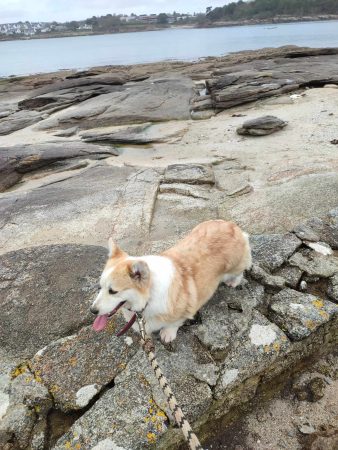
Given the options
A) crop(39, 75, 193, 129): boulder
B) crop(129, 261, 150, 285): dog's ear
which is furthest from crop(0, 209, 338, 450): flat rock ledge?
crop(39, 75, 193, 129): boulder

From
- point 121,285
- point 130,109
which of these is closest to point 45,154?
point 130,109

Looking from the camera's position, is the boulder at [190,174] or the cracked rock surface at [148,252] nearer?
the cracked rock surface at [148,252]

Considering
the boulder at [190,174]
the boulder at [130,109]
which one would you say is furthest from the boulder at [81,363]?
the boulder at [130,109]

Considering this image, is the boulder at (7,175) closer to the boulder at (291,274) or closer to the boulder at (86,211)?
the boulder at (86,211)

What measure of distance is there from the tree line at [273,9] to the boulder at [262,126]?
122 m

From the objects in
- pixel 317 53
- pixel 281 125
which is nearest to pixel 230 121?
pixel 281 125

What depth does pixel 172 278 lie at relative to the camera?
3.91 m

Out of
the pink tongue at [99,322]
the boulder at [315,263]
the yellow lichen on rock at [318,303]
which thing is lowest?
the yellow lichen on rock at [318,303]

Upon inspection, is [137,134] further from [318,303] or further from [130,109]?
[318,303]

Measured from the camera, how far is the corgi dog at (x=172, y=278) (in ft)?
11.5

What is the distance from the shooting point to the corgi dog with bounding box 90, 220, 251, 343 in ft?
11.5

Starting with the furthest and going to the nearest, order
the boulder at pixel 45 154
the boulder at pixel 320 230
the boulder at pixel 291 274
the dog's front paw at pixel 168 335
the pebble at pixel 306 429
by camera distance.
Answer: the boulder at pixel 45 154, the boulder at pixel 320 230, the boulder at pixel 291 274, the dog's front paw at pixel 168 335, the pebble at pixel 306 429

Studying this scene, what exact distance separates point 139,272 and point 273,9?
148929 mm

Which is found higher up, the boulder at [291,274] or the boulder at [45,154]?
the boulder at [291,274]
